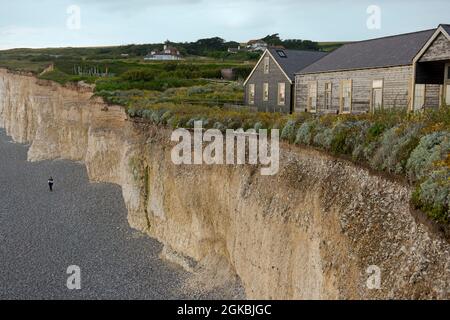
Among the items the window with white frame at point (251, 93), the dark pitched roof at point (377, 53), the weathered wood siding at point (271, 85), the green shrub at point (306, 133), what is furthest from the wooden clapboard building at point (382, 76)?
the window with white frame at point (251, 93)

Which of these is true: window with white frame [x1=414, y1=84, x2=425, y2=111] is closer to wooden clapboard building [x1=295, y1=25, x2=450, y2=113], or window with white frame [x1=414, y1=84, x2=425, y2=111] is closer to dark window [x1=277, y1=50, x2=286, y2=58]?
wooden clapboard building [x1=295, y1=25, x2=450, y2=113]

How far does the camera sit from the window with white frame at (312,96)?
30.0 m

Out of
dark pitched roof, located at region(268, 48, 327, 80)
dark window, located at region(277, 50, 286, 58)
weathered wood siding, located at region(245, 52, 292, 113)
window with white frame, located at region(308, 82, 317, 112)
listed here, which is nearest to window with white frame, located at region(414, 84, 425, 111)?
window with white frame, located at region(308, 82, 317, 112)

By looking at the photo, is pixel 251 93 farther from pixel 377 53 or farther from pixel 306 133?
pixel 306 133

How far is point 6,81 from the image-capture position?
81625 mm

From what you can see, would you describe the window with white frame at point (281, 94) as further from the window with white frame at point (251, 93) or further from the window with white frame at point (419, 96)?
the window with white frame at point (419, 96)

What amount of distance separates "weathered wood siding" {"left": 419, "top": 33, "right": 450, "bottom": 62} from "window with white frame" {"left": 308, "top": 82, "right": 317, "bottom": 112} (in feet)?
35.8

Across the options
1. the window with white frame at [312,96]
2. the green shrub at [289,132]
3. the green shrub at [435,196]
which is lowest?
the green shrub at [435,196]

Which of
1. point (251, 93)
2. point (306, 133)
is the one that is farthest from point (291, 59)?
point (306, 133)

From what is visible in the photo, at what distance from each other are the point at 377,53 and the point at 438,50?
7607 mm

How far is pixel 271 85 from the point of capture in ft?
115

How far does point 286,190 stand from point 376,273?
6213 millimetres

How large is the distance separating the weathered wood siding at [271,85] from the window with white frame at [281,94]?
0.74 feet
